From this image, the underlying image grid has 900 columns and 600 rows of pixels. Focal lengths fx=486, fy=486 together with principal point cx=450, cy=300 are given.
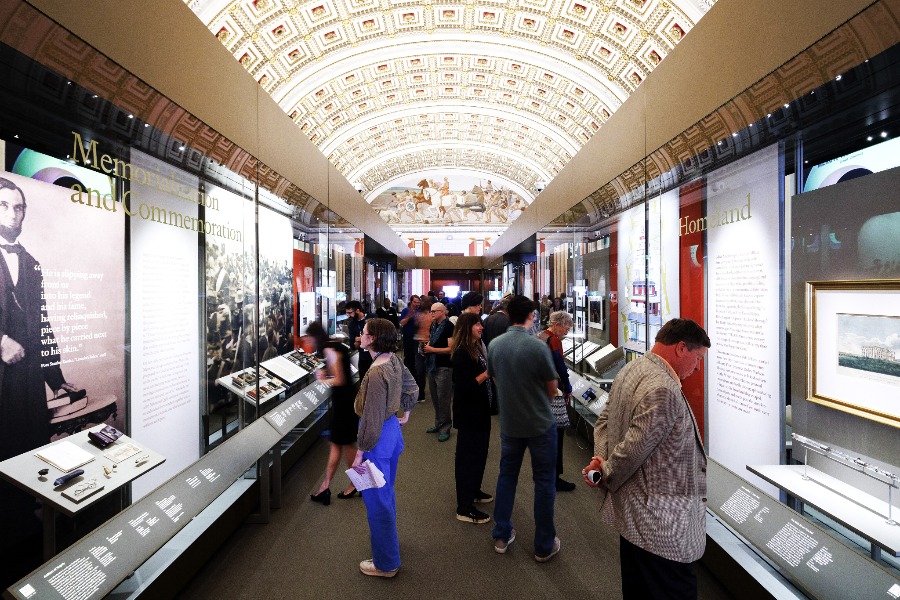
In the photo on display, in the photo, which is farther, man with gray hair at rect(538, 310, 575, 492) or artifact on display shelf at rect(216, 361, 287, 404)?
man with gray hair at rect(538, 310, 575, 492)

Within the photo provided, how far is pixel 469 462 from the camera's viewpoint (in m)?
4.25

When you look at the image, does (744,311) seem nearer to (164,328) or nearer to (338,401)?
(338,401)

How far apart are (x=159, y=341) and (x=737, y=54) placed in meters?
4.20

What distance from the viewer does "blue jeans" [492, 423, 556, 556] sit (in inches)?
139

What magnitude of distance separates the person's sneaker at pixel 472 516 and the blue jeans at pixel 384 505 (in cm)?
99

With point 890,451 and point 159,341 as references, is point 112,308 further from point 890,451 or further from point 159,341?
point 890,451

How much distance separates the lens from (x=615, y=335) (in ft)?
18.6

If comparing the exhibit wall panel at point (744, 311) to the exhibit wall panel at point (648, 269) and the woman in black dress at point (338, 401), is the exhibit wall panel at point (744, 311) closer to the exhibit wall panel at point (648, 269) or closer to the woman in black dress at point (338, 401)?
the exhibit wall panel at point (648, 269)

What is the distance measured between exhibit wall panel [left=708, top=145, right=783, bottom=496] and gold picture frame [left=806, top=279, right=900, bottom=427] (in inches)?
11.6

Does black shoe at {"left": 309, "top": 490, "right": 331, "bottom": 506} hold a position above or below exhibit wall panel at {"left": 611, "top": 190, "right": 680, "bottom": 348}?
below

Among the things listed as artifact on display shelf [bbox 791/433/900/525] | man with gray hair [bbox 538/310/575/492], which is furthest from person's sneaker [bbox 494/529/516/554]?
artifact on display shelf [bbox 791/433/900/525]

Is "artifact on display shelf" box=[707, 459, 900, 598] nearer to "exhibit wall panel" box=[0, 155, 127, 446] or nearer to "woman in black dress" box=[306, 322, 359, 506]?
"woman in black dress" box=[306, 322, 359, 506]

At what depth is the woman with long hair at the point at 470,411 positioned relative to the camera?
413 centimetres

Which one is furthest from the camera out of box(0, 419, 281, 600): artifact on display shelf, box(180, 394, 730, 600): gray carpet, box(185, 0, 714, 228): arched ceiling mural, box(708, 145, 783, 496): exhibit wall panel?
box(185, 0, 714, 228): arched ceiling mural
